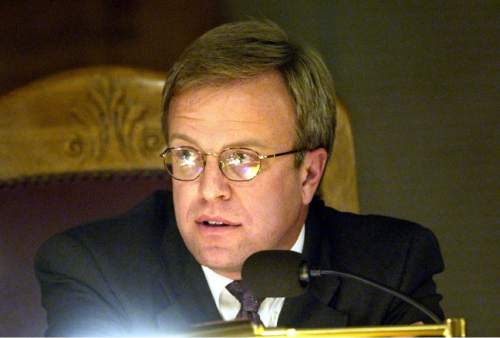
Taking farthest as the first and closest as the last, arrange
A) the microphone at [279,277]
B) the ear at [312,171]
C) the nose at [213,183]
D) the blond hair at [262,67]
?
the ear at [312,171], the blond hair at [262,67], the nose at [213,183], the microphone at [279,277]

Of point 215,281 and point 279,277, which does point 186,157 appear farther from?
point 279,277

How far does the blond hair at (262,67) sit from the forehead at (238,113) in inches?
0.6

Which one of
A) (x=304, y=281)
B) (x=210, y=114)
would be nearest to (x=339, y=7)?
(x=210, y=114)

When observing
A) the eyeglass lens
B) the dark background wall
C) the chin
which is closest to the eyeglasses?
the eyeglass lens

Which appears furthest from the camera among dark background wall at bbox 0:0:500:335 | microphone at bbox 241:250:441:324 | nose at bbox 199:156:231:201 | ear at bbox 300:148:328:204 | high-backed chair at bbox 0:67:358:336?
dark background wall at bbox 0:0:500:335

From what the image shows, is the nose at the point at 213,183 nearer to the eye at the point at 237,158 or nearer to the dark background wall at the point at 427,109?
the eye at the point at 237,158

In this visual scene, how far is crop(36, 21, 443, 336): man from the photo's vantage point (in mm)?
1895

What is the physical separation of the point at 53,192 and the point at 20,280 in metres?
0.21

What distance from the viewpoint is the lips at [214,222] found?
1877mm

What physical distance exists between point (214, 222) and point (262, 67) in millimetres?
316

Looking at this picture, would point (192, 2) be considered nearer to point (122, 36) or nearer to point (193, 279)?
point (122, 36)

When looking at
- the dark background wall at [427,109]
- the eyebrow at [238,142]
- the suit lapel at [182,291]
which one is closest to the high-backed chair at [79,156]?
the suit lapel at [182,291]

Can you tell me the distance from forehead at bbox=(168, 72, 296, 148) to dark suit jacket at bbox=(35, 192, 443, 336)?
261mm

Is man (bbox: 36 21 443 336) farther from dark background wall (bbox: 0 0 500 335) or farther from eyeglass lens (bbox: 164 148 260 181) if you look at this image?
dark background wall (bbox: 0 0 500 335)
